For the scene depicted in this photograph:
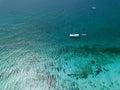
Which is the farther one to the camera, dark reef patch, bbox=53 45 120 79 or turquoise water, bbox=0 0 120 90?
dark reef patch, bbox=53 45 120 79

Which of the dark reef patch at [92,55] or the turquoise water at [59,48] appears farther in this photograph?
the dark reef patch at [92,55]

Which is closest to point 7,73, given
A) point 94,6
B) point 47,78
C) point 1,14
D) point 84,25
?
point 47,78

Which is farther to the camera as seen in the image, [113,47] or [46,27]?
[46,27]

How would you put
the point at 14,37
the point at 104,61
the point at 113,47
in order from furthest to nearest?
the point at 14,37 < the point at 113,47 < the point at 104,61

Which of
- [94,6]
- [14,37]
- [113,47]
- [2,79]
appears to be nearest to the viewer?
[2,79]

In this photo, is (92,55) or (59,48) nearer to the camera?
(92,55)

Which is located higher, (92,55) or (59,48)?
(59,48)

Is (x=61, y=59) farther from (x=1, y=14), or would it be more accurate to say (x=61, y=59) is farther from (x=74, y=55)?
(x=1, y=14)

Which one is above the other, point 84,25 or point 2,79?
point 2,79
